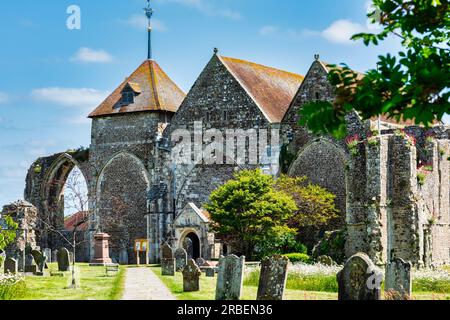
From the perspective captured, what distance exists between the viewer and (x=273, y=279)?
61.6 ft

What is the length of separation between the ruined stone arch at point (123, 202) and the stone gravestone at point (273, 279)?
3436 centimetres

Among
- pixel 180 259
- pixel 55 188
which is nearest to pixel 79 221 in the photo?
pixel 180 259

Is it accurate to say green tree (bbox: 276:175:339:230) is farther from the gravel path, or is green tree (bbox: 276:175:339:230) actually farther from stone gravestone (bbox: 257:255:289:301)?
stone gravestone (bbox: 257:255:289:301)

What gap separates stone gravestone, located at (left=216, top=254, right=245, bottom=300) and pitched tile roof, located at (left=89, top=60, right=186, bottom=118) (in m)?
33.8

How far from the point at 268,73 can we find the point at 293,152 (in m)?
8.41

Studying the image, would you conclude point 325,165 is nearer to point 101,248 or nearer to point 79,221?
point 101,248

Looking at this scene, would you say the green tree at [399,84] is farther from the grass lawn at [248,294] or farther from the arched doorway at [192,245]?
the arched doorway at [192,245]

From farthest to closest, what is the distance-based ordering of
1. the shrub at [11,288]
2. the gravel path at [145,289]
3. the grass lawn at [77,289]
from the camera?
the grass lawn at [77,289] → the gravel path at [145,289] → the shrub at [11,288]

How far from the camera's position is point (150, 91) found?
55.0 metres

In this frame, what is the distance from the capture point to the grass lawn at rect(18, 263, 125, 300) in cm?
2264

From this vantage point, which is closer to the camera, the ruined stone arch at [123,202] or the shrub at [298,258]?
the shrub at [298,258]

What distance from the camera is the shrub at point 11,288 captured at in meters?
21.7

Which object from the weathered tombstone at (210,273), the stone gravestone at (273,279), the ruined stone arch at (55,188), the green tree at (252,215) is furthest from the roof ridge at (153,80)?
the stone gravestone at (273,279)
